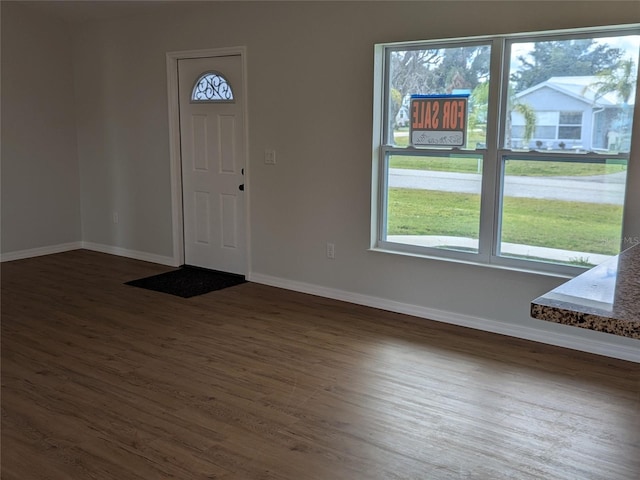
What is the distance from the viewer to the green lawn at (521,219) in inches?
146

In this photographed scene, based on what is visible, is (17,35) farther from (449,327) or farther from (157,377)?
(449,327)

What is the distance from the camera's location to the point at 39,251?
21.3 feet

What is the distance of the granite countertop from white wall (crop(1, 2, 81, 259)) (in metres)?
6.07

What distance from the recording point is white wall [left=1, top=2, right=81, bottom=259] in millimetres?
6062

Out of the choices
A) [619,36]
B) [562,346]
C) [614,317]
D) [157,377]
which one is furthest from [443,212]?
[614,317]

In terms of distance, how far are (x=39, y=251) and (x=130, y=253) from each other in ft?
3.33

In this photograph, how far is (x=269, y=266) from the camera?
5297mm

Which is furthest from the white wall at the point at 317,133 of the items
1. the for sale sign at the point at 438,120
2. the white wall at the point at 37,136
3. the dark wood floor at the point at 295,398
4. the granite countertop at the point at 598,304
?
the granite countertop at the point at 598,304

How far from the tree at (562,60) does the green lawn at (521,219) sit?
2.63ft

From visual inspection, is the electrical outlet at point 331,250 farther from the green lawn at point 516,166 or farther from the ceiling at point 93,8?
the ceiling at point 93,8

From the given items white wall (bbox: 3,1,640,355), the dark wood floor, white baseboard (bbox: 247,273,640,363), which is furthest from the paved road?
the dark wood floor

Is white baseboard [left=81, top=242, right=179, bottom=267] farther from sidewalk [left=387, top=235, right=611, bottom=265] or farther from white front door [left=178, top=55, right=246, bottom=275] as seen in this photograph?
sidewalk [left=387, top=235, right=611, bottom=265]

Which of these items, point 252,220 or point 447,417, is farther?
point 252,220

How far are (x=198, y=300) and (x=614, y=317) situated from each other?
156 inches
